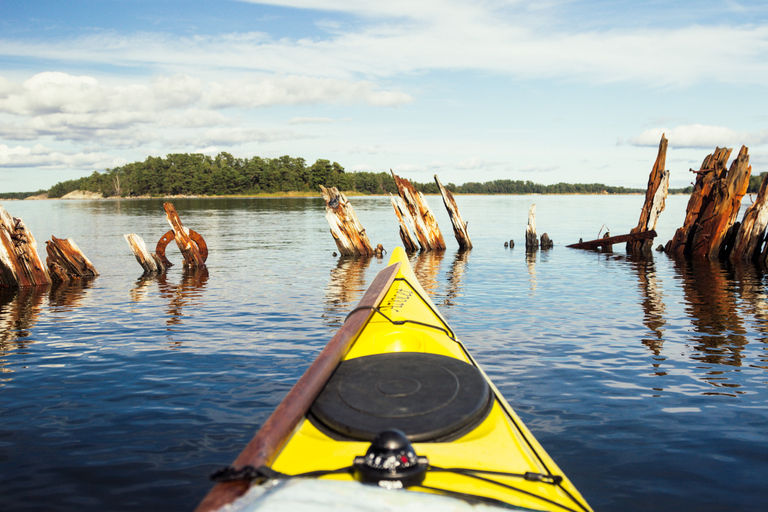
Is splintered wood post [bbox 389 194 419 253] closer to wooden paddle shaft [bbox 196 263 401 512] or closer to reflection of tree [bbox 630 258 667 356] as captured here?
reflection of tree [bbox 630 258 667 356]

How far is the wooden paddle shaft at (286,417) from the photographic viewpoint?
2748 mm

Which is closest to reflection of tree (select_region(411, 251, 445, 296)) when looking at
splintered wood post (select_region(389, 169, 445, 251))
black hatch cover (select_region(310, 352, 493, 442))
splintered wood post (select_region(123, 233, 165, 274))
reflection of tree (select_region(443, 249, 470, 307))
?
reflection of tree (select_region(443, 249, 470, 307))

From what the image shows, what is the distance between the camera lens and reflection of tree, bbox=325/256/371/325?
A: 11.8m

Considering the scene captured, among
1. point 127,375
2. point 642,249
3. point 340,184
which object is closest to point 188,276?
point 127,375

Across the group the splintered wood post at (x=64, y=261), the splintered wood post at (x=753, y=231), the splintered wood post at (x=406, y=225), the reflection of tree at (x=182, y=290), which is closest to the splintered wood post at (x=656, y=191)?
the splintered wood post at (x=753, y=231)

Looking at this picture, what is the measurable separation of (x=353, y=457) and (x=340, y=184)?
524ft

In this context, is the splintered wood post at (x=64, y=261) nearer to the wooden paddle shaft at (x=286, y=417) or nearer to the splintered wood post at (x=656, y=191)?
the wooden paddle shaft at (x=286, y=417)

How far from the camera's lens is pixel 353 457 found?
3311 mm

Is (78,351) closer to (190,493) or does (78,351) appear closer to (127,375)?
(127,375)

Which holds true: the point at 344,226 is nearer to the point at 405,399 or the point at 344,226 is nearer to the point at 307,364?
the point at 307,364

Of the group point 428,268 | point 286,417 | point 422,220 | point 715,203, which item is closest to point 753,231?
point 715,203

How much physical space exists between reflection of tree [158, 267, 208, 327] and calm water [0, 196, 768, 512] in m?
0.10

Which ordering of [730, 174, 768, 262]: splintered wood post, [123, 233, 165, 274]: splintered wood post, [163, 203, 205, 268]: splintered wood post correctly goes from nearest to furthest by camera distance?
[123, 233, 165, 274]: splintered wood post → [163, 203, 205, 268]: splintered wood post → [730, 174, 768, 262]: splintered wood post

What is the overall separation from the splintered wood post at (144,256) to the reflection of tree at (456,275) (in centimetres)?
1111
